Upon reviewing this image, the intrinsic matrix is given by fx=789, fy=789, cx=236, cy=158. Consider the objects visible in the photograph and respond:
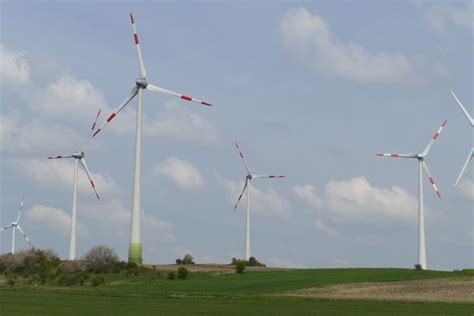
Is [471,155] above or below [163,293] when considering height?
above

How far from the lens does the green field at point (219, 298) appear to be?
6712 cm

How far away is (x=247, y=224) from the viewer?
512ft

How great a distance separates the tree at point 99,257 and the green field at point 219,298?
10405mm

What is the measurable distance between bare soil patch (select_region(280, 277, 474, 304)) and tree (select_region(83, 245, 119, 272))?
167ft

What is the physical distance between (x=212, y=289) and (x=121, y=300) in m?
21.1

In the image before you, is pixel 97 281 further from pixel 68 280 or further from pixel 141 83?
pixel 141 83

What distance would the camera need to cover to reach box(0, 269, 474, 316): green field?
2643 inches

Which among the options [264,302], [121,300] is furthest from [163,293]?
[264,302]

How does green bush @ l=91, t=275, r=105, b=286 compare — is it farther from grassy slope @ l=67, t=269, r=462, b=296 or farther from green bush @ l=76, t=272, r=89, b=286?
green bush @ l=76, t=272, r=89, b=286

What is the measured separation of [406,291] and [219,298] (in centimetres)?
2310

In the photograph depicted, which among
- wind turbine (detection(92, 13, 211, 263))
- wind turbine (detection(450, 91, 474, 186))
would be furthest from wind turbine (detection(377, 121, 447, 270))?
wind turbine (detection(92, 13, 211, 263))

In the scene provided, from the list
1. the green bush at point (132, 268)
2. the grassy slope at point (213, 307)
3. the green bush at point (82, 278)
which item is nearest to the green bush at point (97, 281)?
the green bush at point (82, 278)

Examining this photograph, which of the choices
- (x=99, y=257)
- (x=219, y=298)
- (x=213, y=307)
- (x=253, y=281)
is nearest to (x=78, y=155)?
(x=99, y=257)

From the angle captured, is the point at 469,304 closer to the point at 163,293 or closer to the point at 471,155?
the point at 163,293
